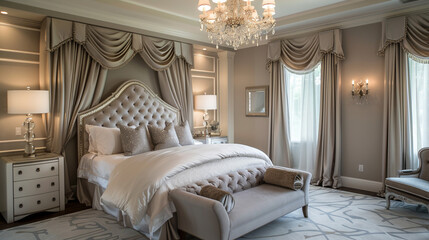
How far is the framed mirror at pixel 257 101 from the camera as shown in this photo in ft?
20.3

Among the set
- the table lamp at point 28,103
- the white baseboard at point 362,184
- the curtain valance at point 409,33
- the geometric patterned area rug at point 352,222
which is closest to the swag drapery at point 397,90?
the curtain valance at point 409,33

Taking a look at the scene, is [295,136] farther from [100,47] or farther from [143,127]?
[100,47]

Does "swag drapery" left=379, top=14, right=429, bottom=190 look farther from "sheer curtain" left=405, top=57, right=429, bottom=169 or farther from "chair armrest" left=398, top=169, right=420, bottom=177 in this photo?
"chair armrest" left=398, top=169, right=420, bottom=177

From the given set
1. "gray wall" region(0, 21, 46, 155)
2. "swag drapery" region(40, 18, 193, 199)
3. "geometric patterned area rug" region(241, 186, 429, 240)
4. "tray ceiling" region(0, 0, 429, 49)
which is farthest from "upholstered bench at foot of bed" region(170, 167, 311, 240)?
"tray ceiling" region(0, 0, 429, 49)

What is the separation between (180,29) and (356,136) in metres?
3.55

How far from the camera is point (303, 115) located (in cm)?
561

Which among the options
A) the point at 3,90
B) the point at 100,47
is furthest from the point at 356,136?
the point at 3,90

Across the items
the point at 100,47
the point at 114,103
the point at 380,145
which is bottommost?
the point at 380,145

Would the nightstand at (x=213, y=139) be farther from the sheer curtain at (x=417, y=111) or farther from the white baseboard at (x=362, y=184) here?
the sheer curtain at (x=417, y=111)

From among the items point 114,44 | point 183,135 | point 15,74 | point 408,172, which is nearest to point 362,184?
point 408,172

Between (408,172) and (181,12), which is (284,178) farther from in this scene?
(181,12)

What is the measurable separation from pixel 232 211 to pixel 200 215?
0.32m

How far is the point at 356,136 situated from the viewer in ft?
16.2

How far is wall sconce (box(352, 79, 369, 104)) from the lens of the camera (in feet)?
15.8
